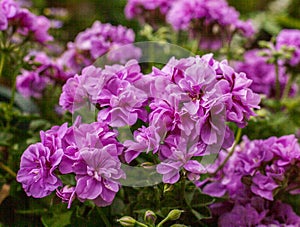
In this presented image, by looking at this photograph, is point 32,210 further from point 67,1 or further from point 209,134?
point 67,1

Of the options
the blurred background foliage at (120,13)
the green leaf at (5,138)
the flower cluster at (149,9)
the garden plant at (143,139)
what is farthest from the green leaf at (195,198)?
the blurred background foliage at (120,13)

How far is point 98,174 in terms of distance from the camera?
67 cm

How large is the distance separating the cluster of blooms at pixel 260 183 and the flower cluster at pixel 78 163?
238 millimetres

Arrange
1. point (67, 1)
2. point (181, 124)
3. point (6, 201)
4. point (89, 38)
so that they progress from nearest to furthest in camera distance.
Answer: point (181, 124), point (6, 201), point (89, 38), point (67, 1)

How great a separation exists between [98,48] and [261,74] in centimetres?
46

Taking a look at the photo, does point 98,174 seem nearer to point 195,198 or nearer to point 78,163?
point 78,163

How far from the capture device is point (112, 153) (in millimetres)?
667

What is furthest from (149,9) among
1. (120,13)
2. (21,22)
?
(120,13)

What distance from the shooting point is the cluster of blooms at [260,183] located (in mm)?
808

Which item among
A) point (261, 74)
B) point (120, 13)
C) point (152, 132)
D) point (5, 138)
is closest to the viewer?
point (152, 132)

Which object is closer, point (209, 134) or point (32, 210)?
point (209, 134)

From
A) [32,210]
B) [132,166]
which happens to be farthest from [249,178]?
[32,210]

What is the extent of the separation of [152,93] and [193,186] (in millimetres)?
173

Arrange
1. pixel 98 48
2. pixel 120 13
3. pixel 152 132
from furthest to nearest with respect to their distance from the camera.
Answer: pixel 120 13, pixel 98 48, pixel 152 132
